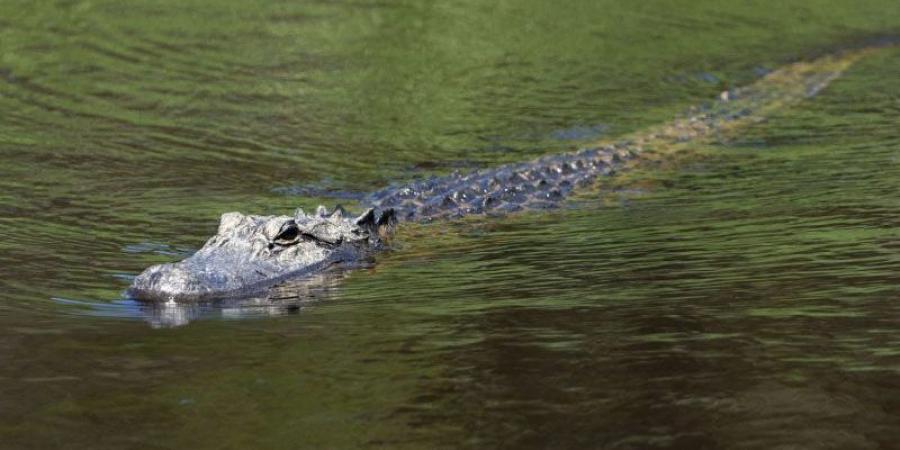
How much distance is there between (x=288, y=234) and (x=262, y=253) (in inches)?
10.1

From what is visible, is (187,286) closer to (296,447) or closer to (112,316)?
(112,316)

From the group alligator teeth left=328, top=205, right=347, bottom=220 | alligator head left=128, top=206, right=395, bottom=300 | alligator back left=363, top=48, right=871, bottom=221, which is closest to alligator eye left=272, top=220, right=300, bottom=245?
alligator head left=128, top=206, right=395, bottom=300

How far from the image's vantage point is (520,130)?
13.1 m

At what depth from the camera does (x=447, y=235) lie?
8492mm

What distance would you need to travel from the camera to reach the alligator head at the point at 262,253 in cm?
663

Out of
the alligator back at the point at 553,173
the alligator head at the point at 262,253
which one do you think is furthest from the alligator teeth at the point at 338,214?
the alligator back at the point at 553,173

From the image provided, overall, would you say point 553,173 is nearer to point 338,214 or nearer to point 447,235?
point 447,235

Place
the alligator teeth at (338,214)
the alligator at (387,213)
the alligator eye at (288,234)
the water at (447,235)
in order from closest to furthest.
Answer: the water at (447,235) < the alligator at (387,213) < the alligator eye at (288,234) < the alligator teeth at (338,214)

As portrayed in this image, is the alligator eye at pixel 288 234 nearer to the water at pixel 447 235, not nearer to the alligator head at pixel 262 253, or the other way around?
the alligator head at pixel 262 253

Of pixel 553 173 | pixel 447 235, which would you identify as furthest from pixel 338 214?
pixel 553 173

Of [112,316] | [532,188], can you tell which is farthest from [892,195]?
[112,316]

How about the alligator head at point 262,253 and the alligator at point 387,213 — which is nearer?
the alligator head at point 262,253

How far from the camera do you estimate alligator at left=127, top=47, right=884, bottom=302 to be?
687 cm

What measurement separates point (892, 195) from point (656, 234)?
1.78 meters
